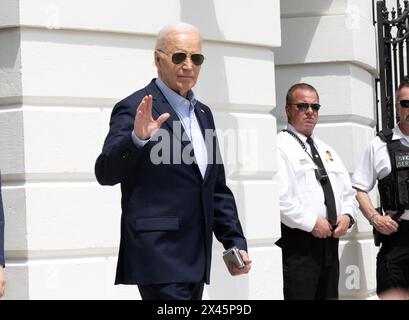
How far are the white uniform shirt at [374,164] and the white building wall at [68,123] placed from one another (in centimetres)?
168

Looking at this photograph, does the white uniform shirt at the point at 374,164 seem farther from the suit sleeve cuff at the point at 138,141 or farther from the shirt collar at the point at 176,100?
the suit sleeve cuff at the point at 138,141

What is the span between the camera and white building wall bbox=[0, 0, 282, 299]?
727 cm

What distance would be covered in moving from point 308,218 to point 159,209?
8.80 feet

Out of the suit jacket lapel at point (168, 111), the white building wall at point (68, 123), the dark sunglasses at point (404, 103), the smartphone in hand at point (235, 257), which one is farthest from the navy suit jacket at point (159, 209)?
the dark sunglasses at point (404, 103)

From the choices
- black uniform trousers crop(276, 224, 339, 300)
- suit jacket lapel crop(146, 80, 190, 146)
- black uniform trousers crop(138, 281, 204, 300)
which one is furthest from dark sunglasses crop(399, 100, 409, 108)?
black uniform trousers crop(138, 281, 204, 300)

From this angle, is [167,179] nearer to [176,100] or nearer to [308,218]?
[176,100]

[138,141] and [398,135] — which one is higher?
[398,135]

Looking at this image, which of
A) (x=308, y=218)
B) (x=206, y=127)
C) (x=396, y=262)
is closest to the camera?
(x=206, y=127)

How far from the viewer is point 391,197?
9109mm

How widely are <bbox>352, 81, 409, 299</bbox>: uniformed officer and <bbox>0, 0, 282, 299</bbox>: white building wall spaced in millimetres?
1481

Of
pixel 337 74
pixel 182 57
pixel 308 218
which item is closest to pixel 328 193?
pixel 308 218

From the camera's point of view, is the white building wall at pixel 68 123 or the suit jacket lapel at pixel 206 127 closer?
the suit jacket lapel at pixel 206 127

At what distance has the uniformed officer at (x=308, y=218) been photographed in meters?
8.59

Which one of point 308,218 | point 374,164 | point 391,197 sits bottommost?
point 308,218
